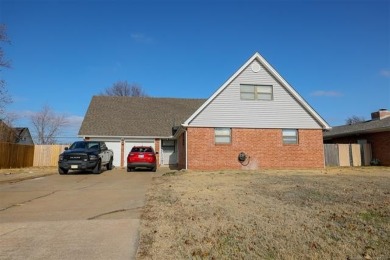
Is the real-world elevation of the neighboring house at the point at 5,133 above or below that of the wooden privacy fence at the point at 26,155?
above

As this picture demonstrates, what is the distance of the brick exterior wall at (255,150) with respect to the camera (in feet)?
70.9

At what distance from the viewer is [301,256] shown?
4.64 meters

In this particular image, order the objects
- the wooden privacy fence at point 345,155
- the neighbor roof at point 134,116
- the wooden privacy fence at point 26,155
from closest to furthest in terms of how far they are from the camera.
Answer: the wooden privacy fence at point 26,155 → the wooden privacy fence at point 345,155 → the neighbor roof at point 134,116

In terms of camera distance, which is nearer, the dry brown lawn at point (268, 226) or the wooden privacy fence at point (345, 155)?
the dry brown lawn at point (268, 226)

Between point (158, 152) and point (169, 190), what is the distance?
686 inches

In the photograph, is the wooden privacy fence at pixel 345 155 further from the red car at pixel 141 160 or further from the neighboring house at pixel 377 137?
the red car at pixel 141 160

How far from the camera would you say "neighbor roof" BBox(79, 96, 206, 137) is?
28250 mm

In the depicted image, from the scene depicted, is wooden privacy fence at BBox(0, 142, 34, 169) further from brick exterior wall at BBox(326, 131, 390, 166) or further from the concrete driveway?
brick exterior wall at BBox(326, 131, 390, 166)

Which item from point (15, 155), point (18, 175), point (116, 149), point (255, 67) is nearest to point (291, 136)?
point (255, 67)

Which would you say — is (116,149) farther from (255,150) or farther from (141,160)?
(255,150)

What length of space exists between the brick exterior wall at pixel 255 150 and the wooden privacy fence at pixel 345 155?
3.96 metres

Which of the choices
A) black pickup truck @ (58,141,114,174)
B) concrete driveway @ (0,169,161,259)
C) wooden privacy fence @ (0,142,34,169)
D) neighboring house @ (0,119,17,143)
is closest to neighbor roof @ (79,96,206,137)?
wooden privacy fence @ (0,142,34,169)

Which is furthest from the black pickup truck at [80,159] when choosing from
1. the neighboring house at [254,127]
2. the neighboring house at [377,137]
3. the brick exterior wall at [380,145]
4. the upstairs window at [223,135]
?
the brick exterior wall at [380,145]

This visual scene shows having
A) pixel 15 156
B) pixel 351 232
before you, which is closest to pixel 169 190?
pixel 351 232
